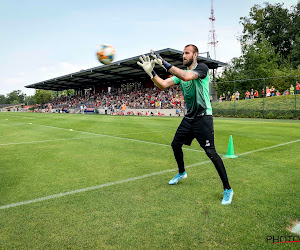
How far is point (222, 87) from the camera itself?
3042 centimetres

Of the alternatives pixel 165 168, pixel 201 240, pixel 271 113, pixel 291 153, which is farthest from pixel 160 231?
pixel 271 113

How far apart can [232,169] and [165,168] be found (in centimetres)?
143

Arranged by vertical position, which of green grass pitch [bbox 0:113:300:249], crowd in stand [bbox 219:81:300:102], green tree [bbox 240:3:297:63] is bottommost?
green grass pitch [bbox 0:113:300:249]

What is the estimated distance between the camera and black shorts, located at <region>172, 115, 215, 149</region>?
3.70 m

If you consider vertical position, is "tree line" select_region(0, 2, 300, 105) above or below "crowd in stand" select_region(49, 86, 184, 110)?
above

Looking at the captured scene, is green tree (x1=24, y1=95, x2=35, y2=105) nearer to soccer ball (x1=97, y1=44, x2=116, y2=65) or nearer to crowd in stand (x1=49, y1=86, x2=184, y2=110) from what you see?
crowd in stand (x1=49, y1=86, x2=184, y2=110)

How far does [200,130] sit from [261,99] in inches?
979

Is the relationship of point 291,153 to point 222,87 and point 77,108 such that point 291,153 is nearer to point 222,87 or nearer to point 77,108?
A: point 222,87

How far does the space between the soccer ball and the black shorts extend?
12.1ft

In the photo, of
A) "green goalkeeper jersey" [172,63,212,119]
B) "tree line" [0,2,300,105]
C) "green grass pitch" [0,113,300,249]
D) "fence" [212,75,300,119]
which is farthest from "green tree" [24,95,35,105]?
"green goalkeeper jersey" [172,63,212,119]

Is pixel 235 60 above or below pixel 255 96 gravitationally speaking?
above

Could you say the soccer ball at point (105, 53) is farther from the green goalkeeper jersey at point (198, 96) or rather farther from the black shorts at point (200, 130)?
the black shorts at point (200, 130)

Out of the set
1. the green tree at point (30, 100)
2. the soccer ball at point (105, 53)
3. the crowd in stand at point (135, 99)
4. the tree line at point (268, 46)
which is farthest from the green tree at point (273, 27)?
the green tree at point (30, 100)

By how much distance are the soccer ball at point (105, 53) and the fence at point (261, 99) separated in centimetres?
2077
